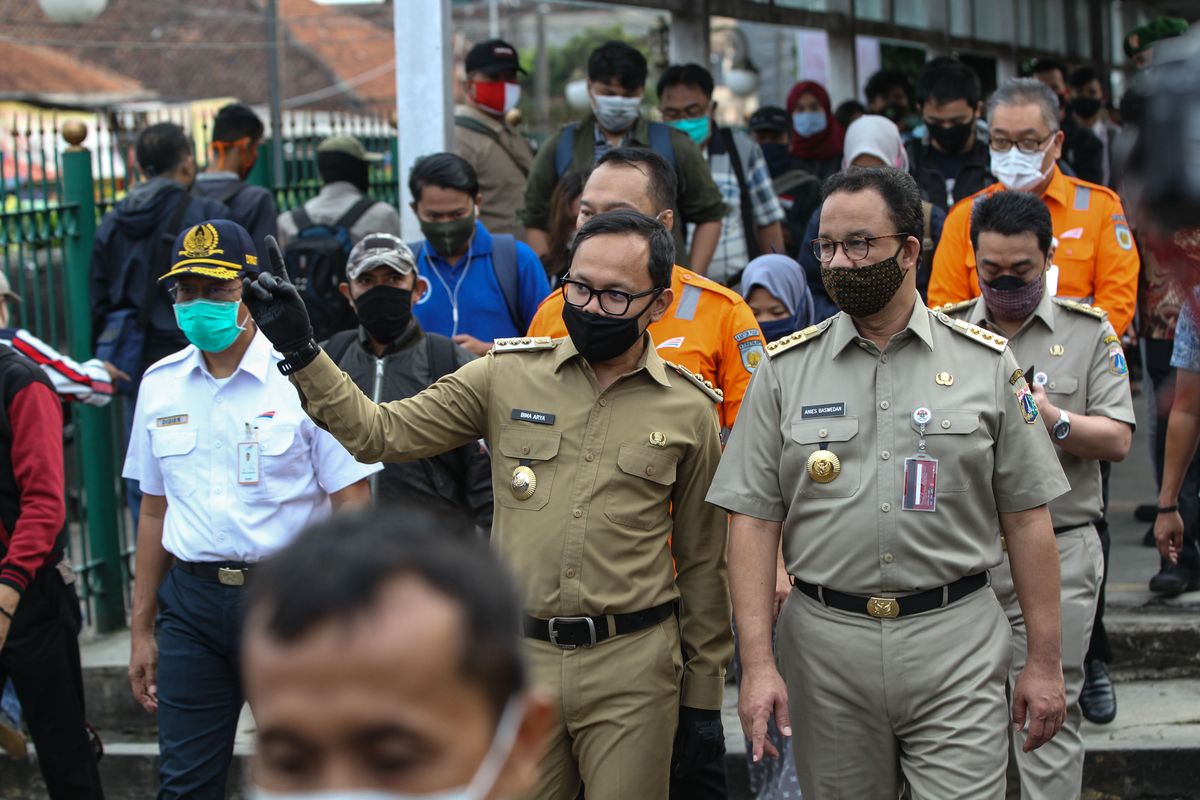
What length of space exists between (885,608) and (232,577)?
1.96 meters

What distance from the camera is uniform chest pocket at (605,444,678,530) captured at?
413cm

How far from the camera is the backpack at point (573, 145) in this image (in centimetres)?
688

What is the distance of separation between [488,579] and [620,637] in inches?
94.2

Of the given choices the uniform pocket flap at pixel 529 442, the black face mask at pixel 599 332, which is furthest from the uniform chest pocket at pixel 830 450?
the uniform pocket flap at pixel 529 442

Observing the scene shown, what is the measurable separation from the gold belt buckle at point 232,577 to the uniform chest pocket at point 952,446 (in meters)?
2.02

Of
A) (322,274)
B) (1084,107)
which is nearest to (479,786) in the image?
(322,274)

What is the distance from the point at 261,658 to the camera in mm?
1684

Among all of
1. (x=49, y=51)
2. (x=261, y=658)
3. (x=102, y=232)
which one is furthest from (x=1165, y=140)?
(x=49, y=51)

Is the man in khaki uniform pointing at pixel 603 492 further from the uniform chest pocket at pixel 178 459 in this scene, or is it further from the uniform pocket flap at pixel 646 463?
the uniform chest pocket at pixel 178 459

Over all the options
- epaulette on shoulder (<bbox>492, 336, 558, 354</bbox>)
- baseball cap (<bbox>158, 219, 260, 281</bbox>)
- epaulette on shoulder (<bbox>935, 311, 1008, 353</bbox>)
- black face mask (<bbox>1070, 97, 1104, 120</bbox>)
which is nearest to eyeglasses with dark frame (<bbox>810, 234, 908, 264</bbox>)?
epaulette on shoulder (<bbox>935, 311, 1008, 353</bbox>)

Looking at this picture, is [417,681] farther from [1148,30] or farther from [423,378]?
[1148,30]

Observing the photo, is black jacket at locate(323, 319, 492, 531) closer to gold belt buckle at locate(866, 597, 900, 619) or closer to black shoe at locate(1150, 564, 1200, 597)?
gold belt buckle at locate(866, 597, 900, 619)

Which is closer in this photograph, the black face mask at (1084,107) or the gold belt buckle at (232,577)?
the gold belt buckle at (232,577)

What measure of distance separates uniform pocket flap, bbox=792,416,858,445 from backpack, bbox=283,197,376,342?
2.96 meters
